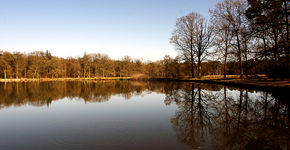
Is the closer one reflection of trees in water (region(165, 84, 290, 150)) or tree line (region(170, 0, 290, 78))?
reflection of trees in water (region(165, 84, 290, 150))

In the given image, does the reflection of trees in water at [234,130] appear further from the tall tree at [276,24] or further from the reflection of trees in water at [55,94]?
the reflection of trees in water at [55,94]

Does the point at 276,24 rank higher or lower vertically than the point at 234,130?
higher

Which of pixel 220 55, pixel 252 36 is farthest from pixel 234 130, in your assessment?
pixel 220 55

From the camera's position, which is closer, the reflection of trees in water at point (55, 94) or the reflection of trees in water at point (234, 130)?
the reflection of trees in water at point (234, 130)

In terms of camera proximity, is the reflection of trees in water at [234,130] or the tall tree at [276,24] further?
the tall tree at [276,24]

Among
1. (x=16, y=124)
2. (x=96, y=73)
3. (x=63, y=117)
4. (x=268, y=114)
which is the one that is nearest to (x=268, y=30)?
(x=268, y=114)

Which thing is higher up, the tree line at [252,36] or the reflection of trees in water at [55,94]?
the tree line at [252,36]

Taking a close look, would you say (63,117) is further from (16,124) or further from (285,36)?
(285,36)

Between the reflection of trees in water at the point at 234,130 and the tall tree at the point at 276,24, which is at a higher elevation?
the tall tree at the point at 276,24

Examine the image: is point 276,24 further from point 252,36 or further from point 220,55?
point 220,55

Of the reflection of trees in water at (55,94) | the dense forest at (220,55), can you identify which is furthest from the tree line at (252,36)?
the reflection of trees in water at (55,94)

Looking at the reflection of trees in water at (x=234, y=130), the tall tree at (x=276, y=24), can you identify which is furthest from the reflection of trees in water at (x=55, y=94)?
the tall tree at (x=276, y=24)

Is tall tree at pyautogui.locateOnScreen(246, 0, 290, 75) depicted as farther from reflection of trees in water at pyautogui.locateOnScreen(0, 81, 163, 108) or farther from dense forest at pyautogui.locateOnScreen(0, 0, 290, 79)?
reflection of trees in water at pyautogui.locateOnScreen(0, 81, 163, 108)

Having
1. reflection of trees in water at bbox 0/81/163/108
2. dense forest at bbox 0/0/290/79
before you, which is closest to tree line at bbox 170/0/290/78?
dense forest at bbox 0/0/290/79
